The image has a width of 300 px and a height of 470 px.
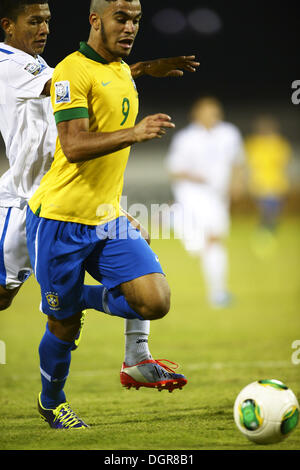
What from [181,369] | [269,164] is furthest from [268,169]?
[181,369]

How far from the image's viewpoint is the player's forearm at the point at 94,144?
3280 millimetres

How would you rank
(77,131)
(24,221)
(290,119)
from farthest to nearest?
(290,119) → (24,221) → (77,131)

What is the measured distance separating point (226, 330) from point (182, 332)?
46 centimetres

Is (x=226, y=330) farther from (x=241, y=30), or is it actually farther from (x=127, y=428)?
(x=241, y=30)

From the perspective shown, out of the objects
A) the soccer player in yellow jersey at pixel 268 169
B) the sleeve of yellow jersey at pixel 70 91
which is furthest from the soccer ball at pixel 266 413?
the soccer player in yellow jersey at pixel 268 169

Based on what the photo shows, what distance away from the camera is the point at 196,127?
966 cm

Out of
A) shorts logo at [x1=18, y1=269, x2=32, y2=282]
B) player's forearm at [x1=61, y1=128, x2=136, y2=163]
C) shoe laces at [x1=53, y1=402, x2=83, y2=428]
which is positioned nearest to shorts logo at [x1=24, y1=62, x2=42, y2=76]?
player's forearm at [x1=61, y1=128, x2=136, y2=163]

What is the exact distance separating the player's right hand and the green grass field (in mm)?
1511

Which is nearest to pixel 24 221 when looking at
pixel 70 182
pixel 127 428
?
pixel 70 182

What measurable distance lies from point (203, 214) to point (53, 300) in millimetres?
5442

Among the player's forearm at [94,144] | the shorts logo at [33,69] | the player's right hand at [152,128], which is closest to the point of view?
the player's right hand at [152,128]

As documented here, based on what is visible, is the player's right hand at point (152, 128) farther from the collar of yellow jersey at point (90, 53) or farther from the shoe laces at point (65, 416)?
the shoe laces at point (65, 416)

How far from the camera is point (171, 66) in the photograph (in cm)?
418

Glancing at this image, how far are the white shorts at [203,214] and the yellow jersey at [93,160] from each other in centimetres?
525
